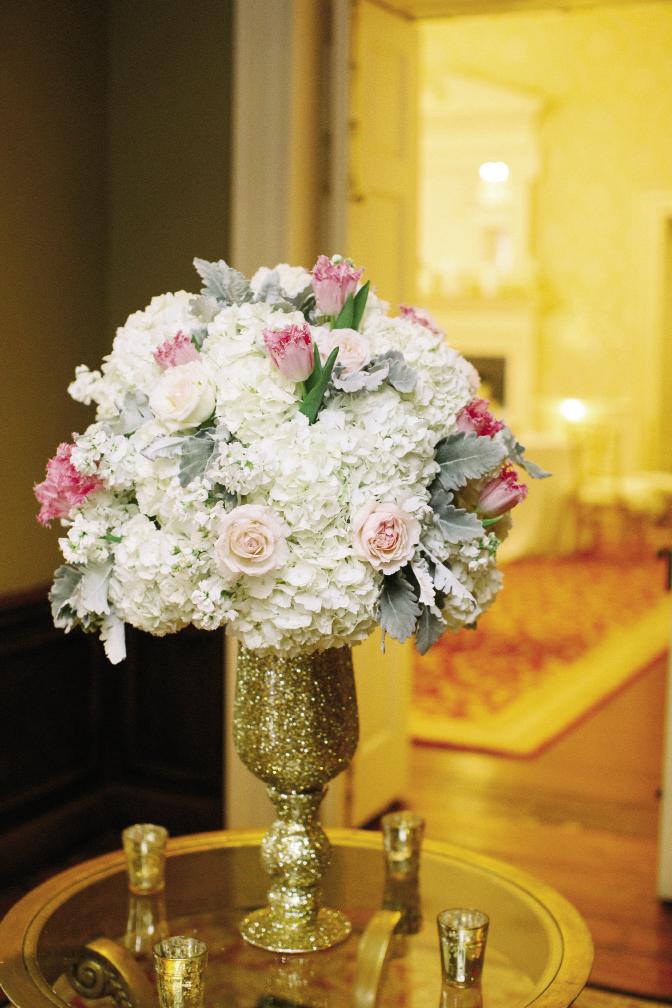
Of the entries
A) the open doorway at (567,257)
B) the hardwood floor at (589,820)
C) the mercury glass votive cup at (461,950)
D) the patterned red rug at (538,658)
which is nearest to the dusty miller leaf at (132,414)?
the mercury glass votive cup at (461,950)

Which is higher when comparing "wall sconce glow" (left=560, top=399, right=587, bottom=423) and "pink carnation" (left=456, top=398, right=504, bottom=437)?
"pink carnation" (left=456, top=398, right=504, bottom=437)

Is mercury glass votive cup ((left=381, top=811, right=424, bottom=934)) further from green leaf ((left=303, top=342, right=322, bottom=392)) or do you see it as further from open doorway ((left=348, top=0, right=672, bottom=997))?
open doorway ((left=348, top=0, right=672, bottom=997))

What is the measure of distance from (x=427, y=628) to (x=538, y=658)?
4565mm

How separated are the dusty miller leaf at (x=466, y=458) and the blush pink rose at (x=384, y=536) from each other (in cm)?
12

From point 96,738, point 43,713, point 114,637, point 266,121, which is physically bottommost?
point 96,738

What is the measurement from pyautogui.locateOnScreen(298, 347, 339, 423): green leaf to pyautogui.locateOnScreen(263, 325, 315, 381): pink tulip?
2cm

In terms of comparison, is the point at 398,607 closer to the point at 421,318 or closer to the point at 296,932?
the point at 421,318

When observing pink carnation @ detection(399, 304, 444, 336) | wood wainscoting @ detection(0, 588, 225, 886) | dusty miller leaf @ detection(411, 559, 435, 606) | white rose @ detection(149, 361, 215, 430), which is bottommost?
wood wainscoting @ detection(0, 588, 225, 886)

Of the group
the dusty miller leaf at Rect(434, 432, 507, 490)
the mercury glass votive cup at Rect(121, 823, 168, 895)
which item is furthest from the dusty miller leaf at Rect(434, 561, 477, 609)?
the mercury glass votive cup at Rect(121, 823, 168, 895)

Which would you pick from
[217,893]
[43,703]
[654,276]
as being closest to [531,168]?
[654,276]

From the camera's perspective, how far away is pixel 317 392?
1.52m

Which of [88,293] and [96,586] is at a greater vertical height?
[88,293]

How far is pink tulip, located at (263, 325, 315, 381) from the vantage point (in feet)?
4.91

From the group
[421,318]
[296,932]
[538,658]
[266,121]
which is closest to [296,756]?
[296,932]
